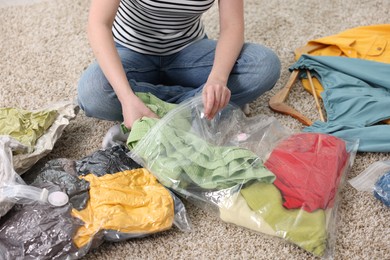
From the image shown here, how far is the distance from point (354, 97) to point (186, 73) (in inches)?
15.3

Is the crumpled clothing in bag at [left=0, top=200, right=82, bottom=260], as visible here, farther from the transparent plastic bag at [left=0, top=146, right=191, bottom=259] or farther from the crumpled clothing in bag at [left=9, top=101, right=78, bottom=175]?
the crumpled clothing in bag at [left=9, top=101, right=78, bottom=175]

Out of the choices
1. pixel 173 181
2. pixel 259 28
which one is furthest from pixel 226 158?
pixel 259 28

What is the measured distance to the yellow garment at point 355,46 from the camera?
1.33 m

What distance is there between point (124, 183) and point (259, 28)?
77 cm

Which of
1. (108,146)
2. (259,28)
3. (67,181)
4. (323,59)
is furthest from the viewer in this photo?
(259,28)

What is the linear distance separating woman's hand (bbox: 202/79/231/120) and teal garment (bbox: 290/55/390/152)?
0.24 metres

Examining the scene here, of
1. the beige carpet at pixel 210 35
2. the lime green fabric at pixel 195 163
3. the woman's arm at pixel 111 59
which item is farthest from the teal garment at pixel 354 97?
the woman's arm at pixel 111 59

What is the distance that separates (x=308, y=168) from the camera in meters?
0.98

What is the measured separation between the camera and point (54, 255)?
0.86 m

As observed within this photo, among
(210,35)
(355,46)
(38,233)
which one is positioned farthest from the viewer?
(210,35)

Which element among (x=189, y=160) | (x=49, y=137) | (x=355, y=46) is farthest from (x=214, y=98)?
(x=355, y=46)

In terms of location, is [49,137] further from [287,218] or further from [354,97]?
[354,97]

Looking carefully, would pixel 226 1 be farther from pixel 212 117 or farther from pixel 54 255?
pixel 54 255

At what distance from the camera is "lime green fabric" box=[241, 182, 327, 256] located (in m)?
0.90
